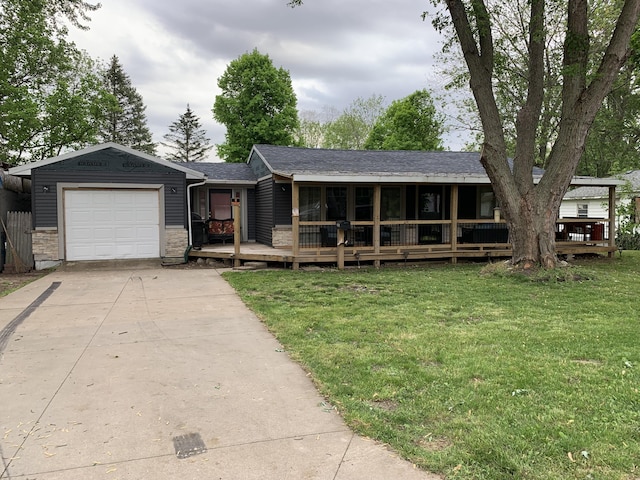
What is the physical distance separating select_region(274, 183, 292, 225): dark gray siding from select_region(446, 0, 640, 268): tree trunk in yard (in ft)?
18.6

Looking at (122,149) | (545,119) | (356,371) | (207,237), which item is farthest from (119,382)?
(545,119)

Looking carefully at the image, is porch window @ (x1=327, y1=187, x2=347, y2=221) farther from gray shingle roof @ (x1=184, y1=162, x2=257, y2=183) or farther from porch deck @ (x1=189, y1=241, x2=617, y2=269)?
gray shingle roof @ (x1=184, y1=162, x2=257, y2=183)

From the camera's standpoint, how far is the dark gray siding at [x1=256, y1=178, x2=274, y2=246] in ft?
44.9

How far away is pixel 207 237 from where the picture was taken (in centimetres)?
1482

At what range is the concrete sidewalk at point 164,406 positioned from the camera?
2.71 metres

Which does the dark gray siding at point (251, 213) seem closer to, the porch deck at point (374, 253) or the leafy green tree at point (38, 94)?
the porch deck at point (374, 253)

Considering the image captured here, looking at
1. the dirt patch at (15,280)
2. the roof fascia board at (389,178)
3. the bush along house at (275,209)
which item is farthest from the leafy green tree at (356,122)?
the dirt patch at (15,280)

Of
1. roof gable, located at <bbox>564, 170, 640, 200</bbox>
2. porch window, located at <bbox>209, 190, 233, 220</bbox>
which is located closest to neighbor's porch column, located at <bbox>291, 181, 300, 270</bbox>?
porch window, located at <bbox>209, 190, 233, 220</bbox>

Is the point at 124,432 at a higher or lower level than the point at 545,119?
lower

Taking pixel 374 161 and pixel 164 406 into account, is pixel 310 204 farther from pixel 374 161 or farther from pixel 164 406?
pixel 164 406

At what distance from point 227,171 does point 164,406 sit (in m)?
13.1

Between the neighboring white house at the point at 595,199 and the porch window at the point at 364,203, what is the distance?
43.3 ft

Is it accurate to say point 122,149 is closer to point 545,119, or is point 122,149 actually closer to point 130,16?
point 130,16

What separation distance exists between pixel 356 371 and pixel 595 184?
12.7 meters
